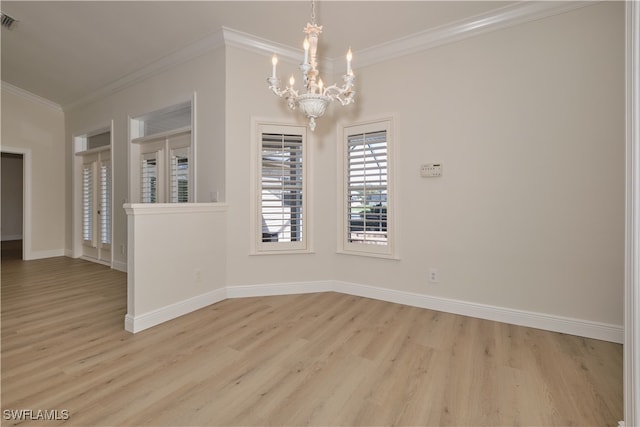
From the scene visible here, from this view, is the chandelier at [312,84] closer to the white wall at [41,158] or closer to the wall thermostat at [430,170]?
the wall thermostat at [430,170]

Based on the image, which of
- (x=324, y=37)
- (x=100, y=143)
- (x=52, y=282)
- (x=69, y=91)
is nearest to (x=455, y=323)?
(x=324, y=37)

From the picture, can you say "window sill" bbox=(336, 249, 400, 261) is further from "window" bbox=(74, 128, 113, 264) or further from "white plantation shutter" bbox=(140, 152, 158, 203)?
"window" bbox=(74, 128, 113, 264)

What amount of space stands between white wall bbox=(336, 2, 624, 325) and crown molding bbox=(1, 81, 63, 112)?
266 inches

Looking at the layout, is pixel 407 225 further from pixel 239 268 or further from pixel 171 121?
pixel 171 121

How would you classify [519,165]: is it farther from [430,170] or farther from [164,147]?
[164,147]

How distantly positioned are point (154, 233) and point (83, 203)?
15.5 feet

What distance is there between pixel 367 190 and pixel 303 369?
7.39 feet

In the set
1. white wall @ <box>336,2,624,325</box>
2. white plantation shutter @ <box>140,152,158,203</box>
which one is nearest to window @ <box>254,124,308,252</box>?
white wall @ <box>336,2,624,325</box>

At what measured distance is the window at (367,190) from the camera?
12.1 ft

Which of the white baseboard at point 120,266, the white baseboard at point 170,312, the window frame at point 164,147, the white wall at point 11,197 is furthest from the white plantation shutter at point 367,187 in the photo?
the white wall at point 11,197

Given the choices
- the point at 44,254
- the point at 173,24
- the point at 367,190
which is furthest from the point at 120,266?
the point at 367,190

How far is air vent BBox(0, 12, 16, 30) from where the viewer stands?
3.77m

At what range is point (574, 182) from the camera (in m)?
2.76

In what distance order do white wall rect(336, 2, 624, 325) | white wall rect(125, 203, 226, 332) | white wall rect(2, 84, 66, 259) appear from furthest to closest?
white wall rect(2, 84, 66, 259), white wall rect(125, 203, 226, 332), white wall rect(336, 2, 624, 325)
